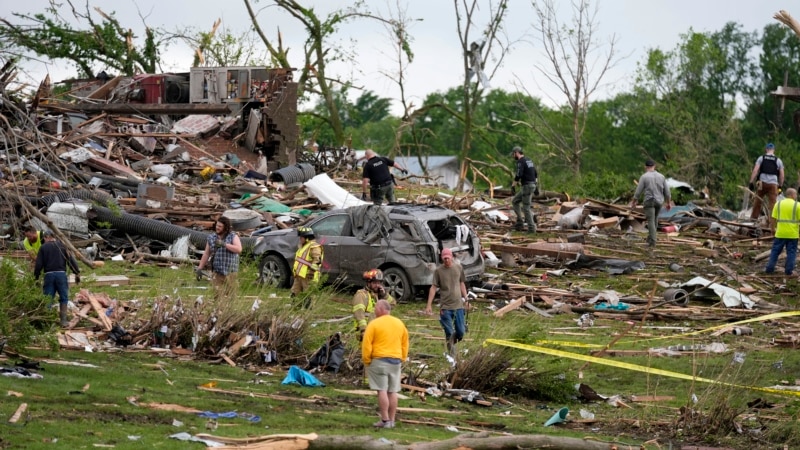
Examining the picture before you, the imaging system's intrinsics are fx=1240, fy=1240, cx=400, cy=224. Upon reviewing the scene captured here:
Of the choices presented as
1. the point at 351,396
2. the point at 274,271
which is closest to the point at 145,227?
the point at 274,271

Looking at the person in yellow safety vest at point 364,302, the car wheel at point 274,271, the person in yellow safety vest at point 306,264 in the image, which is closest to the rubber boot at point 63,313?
the person in yellow safety vest at point 306,264

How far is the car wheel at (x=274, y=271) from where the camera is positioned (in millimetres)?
22359

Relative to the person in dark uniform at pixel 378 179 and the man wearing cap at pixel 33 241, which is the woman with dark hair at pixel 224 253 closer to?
the man wearing cap at pixel 33 241

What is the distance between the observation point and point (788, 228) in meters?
23.4

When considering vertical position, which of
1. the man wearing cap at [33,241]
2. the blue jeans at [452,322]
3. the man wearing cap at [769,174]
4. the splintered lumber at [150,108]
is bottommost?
the blue jeans at [452,322]

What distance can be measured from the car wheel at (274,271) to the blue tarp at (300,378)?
6.98m

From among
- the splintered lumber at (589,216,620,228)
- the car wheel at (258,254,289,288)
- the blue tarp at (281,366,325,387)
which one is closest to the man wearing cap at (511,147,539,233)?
the splintered lumber at (589,216,620,228)

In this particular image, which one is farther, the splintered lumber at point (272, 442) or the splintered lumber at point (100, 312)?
the splintered lumber at point (100, 312)

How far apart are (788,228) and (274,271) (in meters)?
9.69

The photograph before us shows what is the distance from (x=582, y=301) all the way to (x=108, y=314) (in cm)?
857

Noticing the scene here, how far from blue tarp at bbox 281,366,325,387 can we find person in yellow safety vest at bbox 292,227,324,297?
3738 millimetres

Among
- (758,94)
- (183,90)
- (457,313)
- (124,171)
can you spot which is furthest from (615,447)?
(758,94)

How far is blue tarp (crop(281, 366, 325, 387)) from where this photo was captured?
15102 millimetres

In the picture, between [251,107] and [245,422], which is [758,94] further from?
[245,422]
